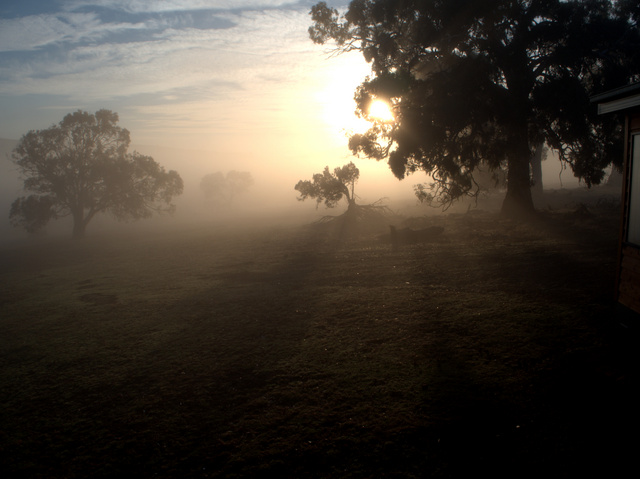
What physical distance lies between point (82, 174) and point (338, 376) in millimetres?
37967

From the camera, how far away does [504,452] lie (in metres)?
3.96

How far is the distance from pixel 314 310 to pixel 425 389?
439 centimetres

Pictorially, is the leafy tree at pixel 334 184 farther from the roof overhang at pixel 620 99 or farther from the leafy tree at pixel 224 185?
the leafy tree at pixel 224 185

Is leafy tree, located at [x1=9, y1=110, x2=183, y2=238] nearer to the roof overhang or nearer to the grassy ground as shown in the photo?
the grassy ground

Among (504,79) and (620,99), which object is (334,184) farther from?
(620,99)

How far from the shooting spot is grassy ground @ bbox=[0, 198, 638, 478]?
4.19 metres

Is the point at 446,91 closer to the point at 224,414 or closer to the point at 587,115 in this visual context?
the point at 587,115

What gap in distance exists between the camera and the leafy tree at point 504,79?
17.0 metres

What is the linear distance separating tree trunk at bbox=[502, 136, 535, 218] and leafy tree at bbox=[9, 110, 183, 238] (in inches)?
1228

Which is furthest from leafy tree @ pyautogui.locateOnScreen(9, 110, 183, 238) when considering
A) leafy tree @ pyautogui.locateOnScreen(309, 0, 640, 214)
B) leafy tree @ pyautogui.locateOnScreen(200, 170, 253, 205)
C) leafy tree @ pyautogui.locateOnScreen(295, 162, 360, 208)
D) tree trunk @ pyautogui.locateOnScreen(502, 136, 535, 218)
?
leafy tree @ pyautogui.locateOnScreen(200, 170, 253, 205)

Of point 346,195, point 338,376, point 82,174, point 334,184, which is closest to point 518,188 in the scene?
point 346,195

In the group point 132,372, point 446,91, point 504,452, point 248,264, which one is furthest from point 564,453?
point 446,91

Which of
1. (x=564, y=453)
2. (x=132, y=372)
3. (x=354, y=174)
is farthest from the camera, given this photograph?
(x=354, y=174)

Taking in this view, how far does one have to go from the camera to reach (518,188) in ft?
68.1
